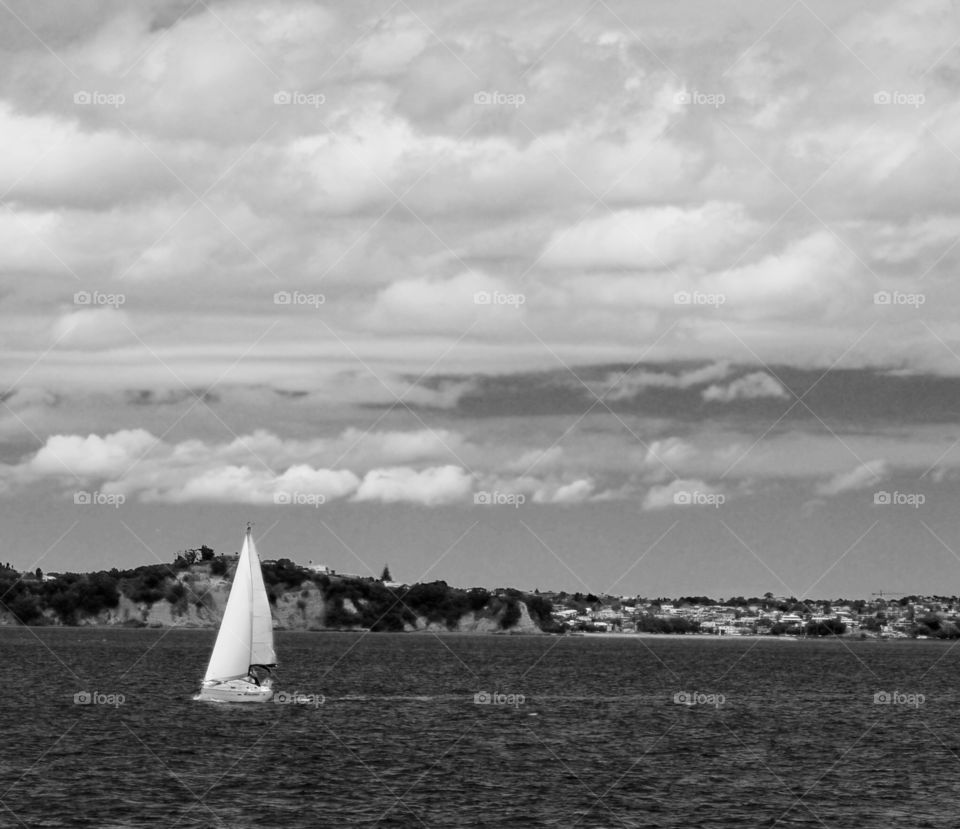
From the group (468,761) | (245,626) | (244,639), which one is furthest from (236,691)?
(468,761)

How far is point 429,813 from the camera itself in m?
66.9

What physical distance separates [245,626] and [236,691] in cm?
647

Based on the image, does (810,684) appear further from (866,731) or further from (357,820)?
(357,820)

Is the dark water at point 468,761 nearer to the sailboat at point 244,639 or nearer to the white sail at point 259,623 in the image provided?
the sailboat at point 244,639

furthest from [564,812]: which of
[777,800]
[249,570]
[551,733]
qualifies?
[249,570]

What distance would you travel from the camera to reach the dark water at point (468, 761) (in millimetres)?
67125

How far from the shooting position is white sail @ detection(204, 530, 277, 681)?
10850 centimetres

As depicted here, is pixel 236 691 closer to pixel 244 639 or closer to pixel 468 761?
pixel 244 639

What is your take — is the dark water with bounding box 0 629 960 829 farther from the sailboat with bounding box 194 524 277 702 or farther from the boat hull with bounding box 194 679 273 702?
the sailboat with bounding box 194 524 277 702

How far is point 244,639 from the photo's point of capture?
108 m

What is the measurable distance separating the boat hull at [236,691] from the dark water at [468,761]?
3.72ft

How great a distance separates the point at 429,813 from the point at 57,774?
21.9 meters

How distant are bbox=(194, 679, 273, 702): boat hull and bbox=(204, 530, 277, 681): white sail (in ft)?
2.11

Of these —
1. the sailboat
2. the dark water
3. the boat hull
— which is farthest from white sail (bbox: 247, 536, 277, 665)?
the dark water
